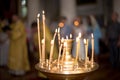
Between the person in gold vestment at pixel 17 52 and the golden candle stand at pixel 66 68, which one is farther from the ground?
the golden candle stand at pixel 66 68

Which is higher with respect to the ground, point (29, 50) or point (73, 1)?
point (73, 1)

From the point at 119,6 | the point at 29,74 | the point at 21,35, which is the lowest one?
the point at 29,74

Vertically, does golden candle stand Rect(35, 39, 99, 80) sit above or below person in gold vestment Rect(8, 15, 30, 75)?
above

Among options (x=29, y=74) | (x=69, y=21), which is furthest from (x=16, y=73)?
(x=69, y=21)

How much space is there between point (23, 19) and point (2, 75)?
1157 millimetres

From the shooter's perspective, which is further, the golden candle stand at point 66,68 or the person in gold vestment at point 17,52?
the person in gold vestment at point 17,52

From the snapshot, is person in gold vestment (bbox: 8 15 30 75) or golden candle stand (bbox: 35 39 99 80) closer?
golden candle stand (bbox: 35 39 99 80)

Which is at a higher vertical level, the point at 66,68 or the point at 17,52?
the point at 66,68

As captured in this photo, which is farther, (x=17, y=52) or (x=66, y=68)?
(x=17, y=52)

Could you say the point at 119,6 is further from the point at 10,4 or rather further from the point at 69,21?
the point at 10,4

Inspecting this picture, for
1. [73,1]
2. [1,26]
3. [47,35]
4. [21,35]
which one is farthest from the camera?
[73,1]

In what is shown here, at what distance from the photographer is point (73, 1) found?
596cm

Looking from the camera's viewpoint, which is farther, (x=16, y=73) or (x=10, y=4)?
(x=10, y=4)

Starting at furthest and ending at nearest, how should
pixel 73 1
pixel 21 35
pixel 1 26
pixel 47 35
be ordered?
1. pixel 73 1
2. pixel 1 26
3. pixel 21 35
4. pixel 47 35
